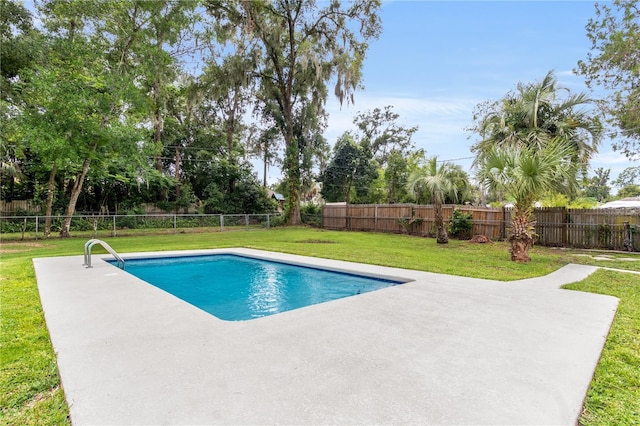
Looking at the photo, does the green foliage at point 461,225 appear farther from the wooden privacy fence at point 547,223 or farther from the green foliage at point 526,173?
the green foliage at point 526,173

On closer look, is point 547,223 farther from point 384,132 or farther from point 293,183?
point 384,132

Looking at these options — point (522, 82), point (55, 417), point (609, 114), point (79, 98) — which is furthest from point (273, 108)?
point (55, 417)

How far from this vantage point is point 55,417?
5.83ft

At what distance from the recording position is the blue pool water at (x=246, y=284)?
5.10 metres

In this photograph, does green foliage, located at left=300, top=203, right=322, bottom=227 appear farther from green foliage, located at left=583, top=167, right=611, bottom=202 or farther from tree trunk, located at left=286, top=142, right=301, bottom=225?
green foliage, located at left=583, top=167, right=611, bottom=202

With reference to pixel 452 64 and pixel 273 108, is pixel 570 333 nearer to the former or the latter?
pixel 452 64

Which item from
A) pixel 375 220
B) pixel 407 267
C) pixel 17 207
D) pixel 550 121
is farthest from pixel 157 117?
pixel 550 121

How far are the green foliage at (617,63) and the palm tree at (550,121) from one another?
113 centimetres

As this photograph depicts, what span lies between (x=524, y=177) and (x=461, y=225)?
18.4 ft

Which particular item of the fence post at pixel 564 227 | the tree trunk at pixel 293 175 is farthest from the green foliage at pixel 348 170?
the fence post at pixel 564 227

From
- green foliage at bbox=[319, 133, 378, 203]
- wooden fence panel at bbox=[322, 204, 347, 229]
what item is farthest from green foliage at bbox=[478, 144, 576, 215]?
green foliage at bbox=[319, 133, 378, 203]

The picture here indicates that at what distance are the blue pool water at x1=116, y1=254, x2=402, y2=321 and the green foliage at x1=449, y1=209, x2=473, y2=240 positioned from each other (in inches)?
310

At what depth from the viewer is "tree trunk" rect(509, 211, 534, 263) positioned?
24.4 ft

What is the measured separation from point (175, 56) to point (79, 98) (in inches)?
181
